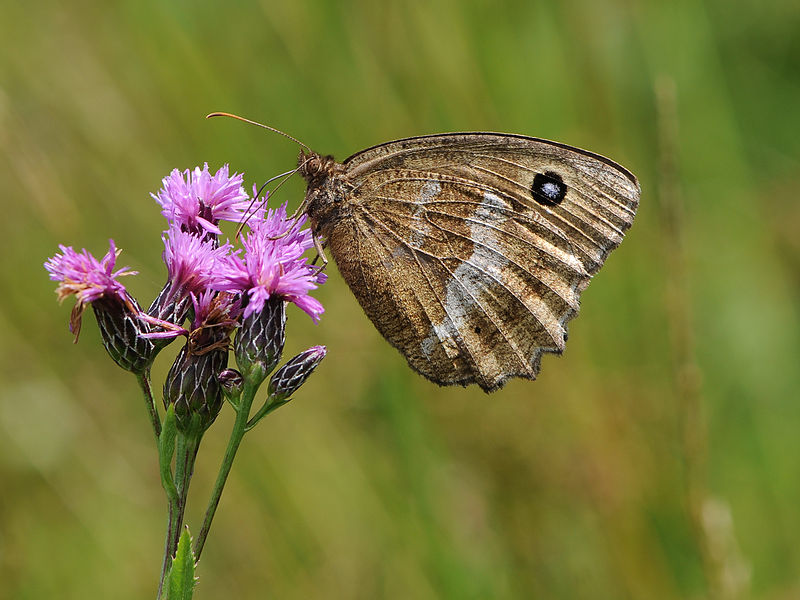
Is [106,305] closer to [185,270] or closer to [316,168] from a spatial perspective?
[185,270]

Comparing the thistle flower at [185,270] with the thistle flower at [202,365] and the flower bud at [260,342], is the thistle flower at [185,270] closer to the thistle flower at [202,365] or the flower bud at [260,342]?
the thistle flower at [202,365]

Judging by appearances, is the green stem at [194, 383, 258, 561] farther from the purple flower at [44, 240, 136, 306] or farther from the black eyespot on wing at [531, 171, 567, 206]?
the black eyespot on wing at [531, 171, 567, 206]

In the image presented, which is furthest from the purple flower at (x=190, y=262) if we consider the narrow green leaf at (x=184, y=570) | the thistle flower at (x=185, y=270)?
the narrow green leaf at (x=184, y=570)

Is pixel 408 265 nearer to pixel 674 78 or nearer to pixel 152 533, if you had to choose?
pixel 152 533

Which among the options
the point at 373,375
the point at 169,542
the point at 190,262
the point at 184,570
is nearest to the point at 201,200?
the point at 190,262

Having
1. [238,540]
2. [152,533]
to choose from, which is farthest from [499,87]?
[152,533]
